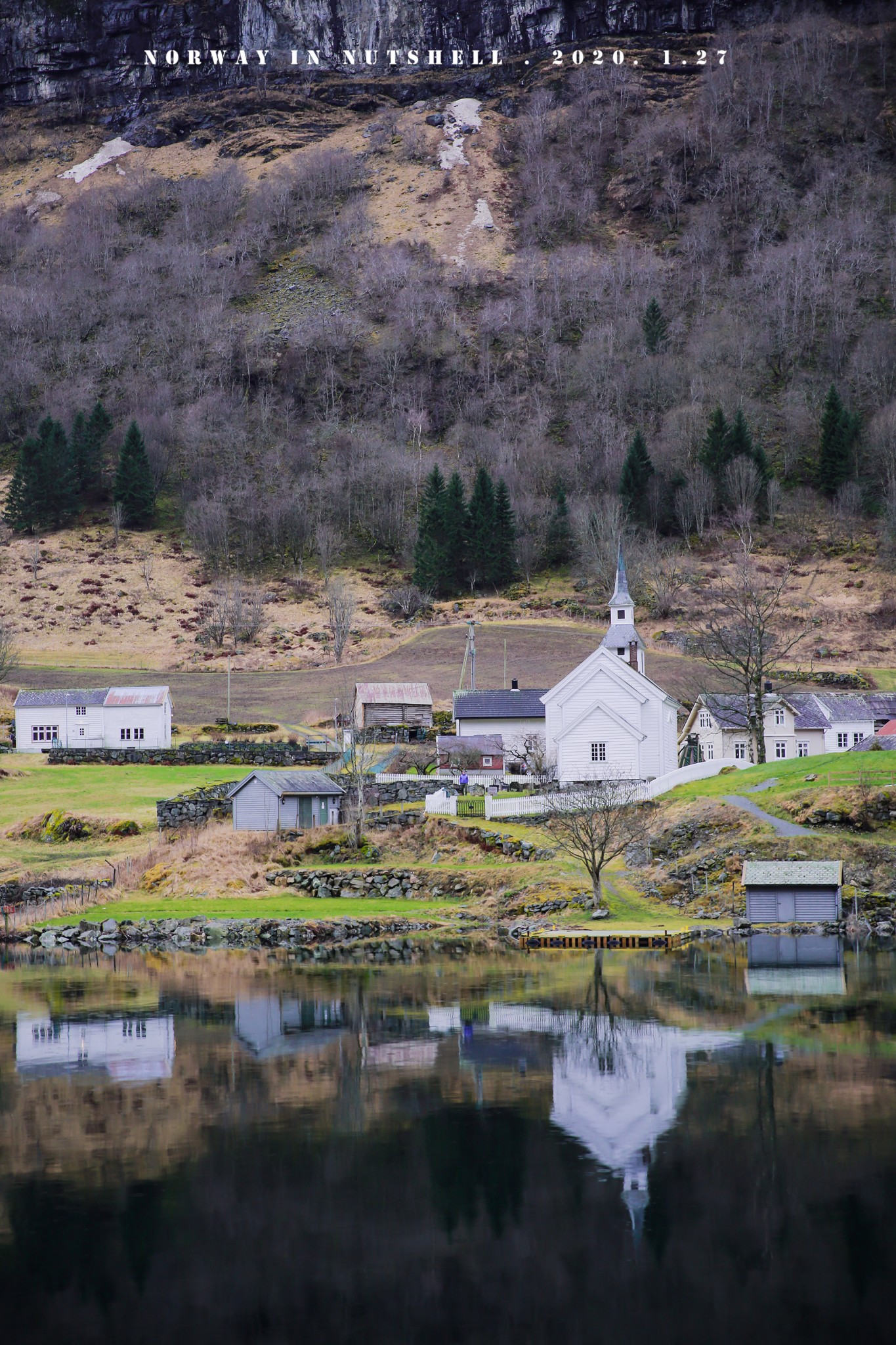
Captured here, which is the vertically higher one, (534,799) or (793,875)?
(793,875)

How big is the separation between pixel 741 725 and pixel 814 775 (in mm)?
15967

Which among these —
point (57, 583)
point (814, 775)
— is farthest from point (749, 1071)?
point (57, 583)

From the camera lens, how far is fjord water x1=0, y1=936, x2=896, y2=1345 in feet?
52.6

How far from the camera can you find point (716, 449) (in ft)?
438

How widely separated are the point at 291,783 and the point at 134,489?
91.7 metres

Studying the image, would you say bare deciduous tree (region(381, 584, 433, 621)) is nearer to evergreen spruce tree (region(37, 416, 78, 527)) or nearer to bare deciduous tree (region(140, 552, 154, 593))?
bare deciduous tree (region(140, 552, 154, 593))

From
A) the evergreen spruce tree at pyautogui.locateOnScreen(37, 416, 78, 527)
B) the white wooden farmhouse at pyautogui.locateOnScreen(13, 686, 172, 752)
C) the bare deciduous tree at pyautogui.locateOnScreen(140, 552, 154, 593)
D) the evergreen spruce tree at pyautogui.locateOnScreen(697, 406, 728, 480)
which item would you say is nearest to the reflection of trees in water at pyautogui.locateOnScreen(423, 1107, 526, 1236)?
the white wooden farmhouse at pyautogui.locateOnScreen(13, 686, 172, 752)

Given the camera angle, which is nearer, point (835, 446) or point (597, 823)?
point (597, 823)

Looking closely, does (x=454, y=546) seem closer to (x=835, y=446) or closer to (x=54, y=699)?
(x=835, y=446)

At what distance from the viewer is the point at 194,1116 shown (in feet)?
75.3

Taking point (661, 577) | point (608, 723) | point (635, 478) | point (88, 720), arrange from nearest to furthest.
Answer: point (608, 723) < point (88, 720) < point (661, 577) < point (635, 478)

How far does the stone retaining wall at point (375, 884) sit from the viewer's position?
1791 inches

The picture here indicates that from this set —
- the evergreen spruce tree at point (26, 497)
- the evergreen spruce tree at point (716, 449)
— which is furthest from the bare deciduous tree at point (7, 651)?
the evergreen spruce tree at point (716, 449)

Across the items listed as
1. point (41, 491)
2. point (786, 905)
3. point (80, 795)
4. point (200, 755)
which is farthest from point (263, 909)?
point (41, 491)
